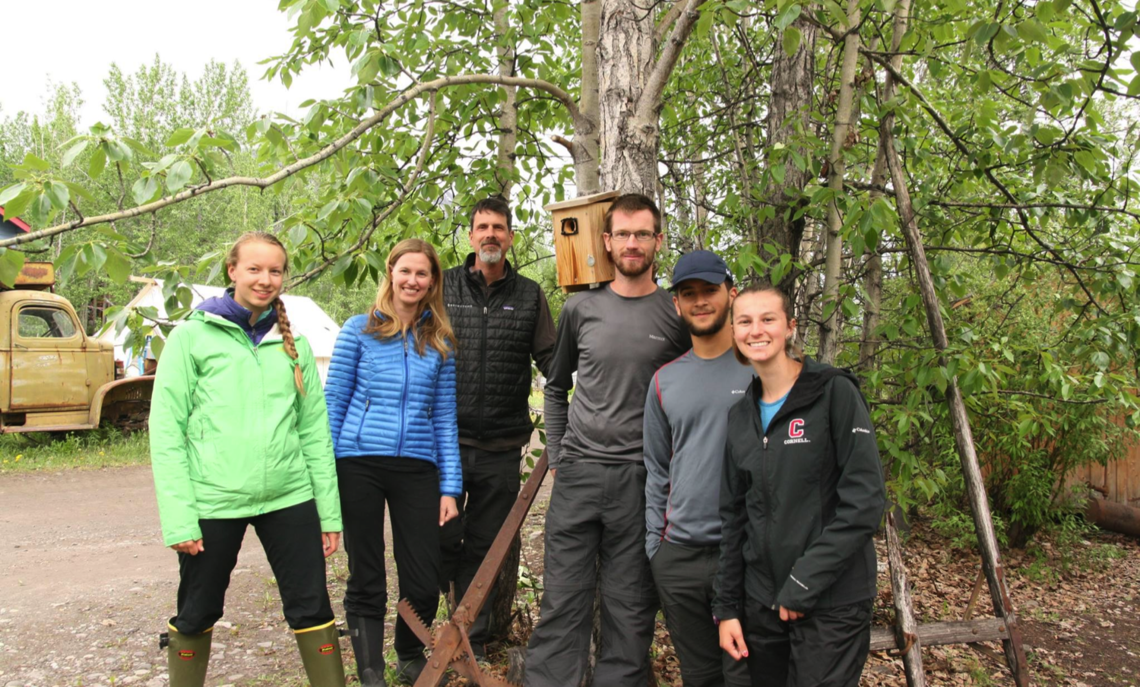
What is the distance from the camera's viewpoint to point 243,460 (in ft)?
8.88

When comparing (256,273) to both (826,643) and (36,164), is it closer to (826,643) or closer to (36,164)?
(36,164)

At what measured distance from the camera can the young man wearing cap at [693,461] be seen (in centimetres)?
264

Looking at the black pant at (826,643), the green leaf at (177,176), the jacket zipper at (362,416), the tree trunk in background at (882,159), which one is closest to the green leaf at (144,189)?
the green leaf at (177,176)

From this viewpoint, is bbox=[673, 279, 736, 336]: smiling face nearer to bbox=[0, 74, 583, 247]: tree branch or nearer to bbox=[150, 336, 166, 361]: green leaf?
bbox=[0, 74, 583, 247]: tree branch

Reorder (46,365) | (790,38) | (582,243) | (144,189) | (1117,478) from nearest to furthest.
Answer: (144,189), (790,38), (582,243), (1117,478), (46,365)

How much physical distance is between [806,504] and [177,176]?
213cm

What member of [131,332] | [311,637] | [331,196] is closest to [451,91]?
[331,196]

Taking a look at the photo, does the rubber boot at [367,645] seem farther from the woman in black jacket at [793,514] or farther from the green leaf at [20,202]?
the green leaf at [20,202]

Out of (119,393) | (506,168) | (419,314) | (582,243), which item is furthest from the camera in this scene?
(119,393)

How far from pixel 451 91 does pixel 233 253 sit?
6.80ft

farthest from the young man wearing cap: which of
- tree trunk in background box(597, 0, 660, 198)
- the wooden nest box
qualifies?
tree trunk in background box(597, 0, 660, 198)

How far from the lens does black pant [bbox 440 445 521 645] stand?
3533mm

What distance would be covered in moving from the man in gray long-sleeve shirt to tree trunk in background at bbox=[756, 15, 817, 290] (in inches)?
54.7

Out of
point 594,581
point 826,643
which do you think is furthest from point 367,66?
point 826,643
